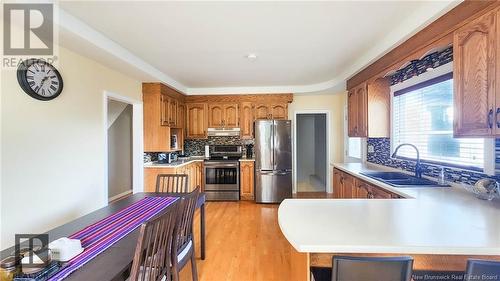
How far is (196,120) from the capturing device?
5.56 m

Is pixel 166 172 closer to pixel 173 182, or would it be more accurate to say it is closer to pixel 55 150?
pixel 173 182

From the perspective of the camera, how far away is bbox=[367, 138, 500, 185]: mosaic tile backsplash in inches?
83.2

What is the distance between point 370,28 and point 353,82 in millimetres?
1517

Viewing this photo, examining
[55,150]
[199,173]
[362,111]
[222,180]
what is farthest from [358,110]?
[55,150]

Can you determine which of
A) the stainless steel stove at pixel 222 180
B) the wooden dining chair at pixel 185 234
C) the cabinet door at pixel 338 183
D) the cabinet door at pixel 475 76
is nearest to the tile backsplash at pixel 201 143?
the stainless steel stove at pixel 222 180

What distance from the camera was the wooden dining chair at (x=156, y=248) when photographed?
1193 mm

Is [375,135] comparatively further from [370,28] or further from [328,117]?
[328,117]

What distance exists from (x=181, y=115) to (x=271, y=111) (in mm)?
1893

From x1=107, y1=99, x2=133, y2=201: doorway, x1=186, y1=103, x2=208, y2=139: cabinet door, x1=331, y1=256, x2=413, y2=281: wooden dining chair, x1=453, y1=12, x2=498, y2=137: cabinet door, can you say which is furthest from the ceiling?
x1=107, y1=99, x2=133, y2=201: doorway

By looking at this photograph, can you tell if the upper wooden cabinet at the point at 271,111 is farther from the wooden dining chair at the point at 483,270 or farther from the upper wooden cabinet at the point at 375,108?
the wooden dining chair at the point at 483,270

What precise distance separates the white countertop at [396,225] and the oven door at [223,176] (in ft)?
11.1

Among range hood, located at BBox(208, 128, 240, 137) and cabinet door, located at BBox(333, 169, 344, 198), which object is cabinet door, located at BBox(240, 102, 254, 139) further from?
cabinet door, located at BBox(333, 169, 344, 198)

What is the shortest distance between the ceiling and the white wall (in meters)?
0.38

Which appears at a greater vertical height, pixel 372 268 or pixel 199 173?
pixel 372 268
